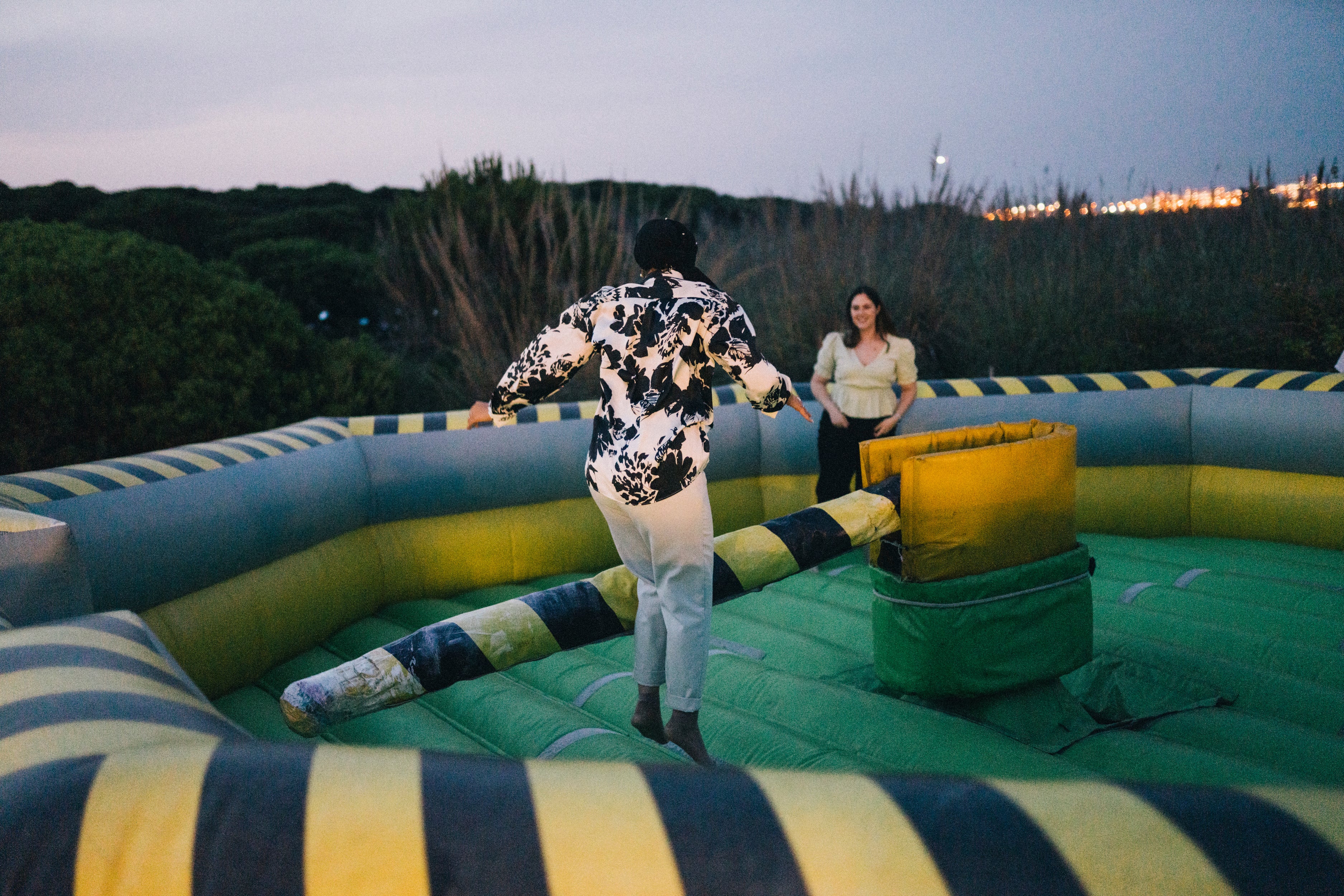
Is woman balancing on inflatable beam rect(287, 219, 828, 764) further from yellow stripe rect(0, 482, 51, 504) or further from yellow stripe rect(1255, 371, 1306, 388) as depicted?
yellow stripe rect(1255, 371, 1306, 388)

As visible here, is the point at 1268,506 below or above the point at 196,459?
→ below

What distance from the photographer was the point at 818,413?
3.82 metres

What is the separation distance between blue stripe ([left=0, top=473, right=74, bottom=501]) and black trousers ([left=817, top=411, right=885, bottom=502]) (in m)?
2.51

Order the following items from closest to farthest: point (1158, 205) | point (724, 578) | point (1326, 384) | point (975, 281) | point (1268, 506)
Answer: point (724, 578) < point (1326, 384) < point (1268, 506) < point (975, 281) < point (1158, 205)

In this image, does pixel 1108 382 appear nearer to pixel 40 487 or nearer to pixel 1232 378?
pixel 1232 378

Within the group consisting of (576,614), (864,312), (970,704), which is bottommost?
(970,704)

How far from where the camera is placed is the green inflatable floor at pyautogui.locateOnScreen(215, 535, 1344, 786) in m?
2.01

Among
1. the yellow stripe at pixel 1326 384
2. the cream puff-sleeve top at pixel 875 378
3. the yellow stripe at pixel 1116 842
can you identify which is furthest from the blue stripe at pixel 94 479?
the yellow stripe at pixel 1326 384

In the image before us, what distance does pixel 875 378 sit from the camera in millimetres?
3559

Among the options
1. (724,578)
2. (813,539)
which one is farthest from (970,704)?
(724,578)

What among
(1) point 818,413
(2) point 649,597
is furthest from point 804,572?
(2) point 649,597

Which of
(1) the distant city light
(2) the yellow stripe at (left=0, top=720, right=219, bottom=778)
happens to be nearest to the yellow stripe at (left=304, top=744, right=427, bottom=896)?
(2) the yellow stripe at (left=0, top=720, right=219, bottom=778)

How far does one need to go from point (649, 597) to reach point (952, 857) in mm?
1311

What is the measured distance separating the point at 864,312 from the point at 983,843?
121 inches
